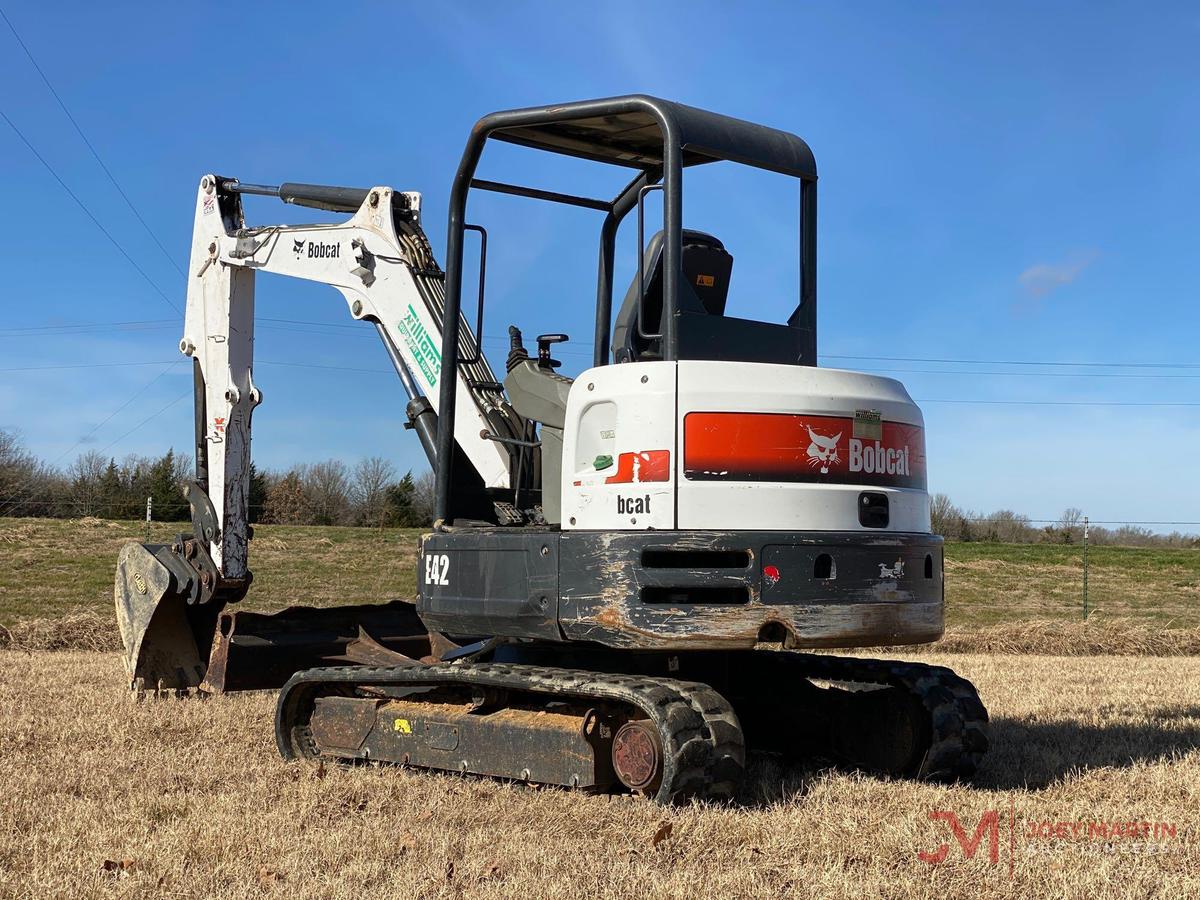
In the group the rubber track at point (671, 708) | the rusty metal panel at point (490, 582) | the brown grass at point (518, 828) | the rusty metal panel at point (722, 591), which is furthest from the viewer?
the rusty metal panel at point (490, 582)

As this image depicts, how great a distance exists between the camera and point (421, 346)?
8.56m

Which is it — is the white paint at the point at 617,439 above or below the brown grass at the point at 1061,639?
above

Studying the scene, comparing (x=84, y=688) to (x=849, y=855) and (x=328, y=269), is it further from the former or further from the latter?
(x=849, y=855)

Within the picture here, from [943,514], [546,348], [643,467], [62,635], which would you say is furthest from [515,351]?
[943,514]

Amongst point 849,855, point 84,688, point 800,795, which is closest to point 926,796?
point 800,795

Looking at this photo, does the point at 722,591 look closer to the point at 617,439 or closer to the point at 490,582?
the point at 617,439

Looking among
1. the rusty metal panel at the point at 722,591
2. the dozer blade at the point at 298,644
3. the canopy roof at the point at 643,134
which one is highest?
the canopy roof at the point at 643,134

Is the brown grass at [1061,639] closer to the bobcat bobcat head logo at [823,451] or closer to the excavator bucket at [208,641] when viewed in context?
the excavator bucket at [208,641]

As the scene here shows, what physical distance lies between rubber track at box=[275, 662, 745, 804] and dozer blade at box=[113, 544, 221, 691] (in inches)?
130

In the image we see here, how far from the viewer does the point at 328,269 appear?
30.8ft

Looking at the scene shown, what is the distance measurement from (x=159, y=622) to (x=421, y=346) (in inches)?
119

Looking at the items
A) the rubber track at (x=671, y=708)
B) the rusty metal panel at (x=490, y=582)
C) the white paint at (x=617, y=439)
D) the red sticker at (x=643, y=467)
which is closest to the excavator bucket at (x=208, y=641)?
the rusty metal panel at (x=490, y=582)

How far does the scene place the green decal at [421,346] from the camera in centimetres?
839

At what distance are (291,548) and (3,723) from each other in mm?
19854
